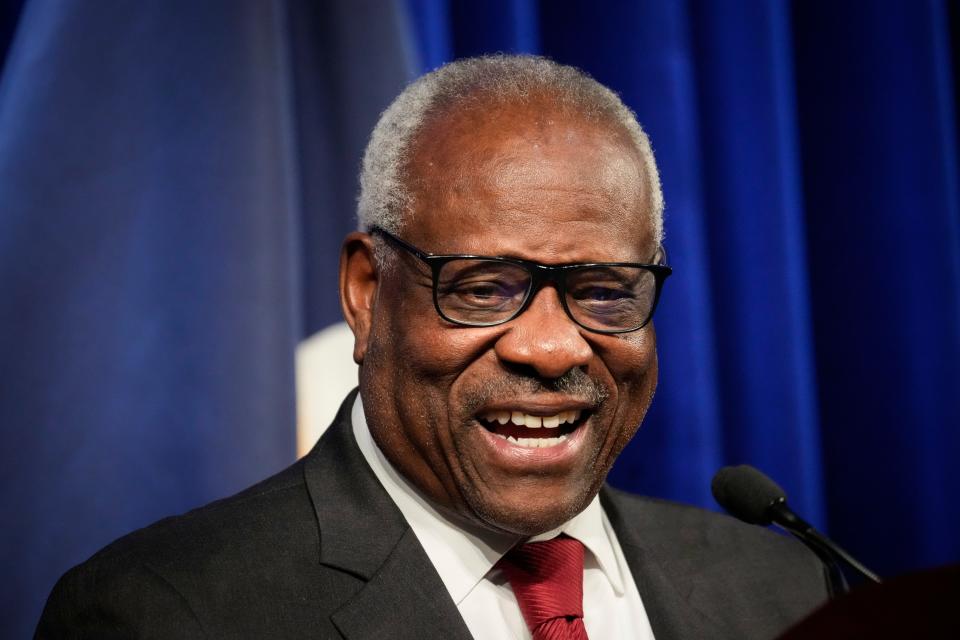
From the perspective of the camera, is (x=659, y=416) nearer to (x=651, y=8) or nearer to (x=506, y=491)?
(x=651, y=8)

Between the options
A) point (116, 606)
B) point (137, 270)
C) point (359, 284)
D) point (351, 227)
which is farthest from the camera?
point (351, 227)

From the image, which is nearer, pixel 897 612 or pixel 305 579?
pixel 897 612

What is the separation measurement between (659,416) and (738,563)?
743 mm

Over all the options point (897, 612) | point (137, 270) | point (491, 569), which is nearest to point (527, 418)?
point (491, 569)

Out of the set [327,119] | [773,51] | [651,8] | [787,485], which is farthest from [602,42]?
[787,485]

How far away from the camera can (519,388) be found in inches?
52.9

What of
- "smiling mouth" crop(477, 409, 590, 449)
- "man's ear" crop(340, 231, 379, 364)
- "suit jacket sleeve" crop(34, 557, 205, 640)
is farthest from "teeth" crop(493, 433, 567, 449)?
"suit jacket sleeve" crop(34, 557, 205, 640)

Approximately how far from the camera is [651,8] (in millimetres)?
2414

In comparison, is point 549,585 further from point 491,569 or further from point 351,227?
point 351,227

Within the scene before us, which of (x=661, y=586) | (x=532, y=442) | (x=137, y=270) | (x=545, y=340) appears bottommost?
(x=661, y=586)

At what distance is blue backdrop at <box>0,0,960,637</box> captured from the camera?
1871mm

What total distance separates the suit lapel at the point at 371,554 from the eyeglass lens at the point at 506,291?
0.30 meters

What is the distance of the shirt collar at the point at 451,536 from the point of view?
1.43 m

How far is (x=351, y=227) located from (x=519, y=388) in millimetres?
950
